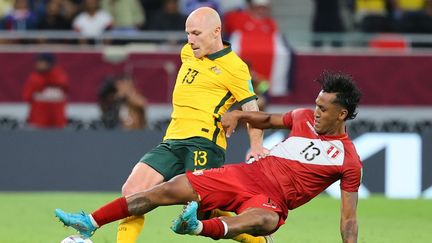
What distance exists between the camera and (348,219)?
9.08 metres

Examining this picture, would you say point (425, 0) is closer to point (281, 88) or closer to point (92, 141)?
point (281, 88)

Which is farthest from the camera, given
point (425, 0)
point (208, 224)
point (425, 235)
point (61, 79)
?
point (425, 0)

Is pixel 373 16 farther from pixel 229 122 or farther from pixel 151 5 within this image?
pixel 229 122

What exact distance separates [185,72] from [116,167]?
7437mm

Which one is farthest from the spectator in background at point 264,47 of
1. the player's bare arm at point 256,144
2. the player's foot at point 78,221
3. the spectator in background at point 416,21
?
the player's foot at point 78,221

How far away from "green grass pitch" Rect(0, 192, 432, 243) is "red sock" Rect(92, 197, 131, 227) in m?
2.01

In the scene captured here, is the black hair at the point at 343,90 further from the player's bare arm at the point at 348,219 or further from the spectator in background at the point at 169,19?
the spectator in background at the point at 169,19

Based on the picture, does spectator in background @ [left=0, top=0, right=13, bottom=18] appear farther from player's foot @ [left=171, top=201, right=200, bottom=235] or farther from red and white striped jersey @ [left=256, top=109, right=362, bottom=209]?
player's foot @ [left=171, top=201, right=200, bottom=235]

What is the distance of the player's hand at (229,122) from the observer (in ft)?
30.8

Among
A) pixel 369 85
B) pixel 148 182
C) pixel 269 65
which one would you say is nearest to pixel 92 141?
pixel 269 65

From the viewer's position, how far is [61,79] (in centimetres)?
1906

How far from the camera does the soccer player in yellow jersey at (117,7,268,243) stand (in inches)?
385

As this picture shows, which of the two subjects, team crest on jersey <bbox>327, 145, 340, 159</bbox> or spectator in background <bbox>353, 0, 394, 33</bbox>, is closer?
team crest on jersey <bbox>327, 145, 340, 159</bbox>

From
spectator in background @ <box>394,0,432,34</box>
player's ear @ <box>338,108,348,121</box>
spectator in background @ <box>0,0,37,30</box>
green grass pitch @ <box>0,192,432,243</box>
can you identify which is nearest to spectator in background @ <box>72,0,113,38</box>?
spectator in background @ <box>0,0,37,30</box>
